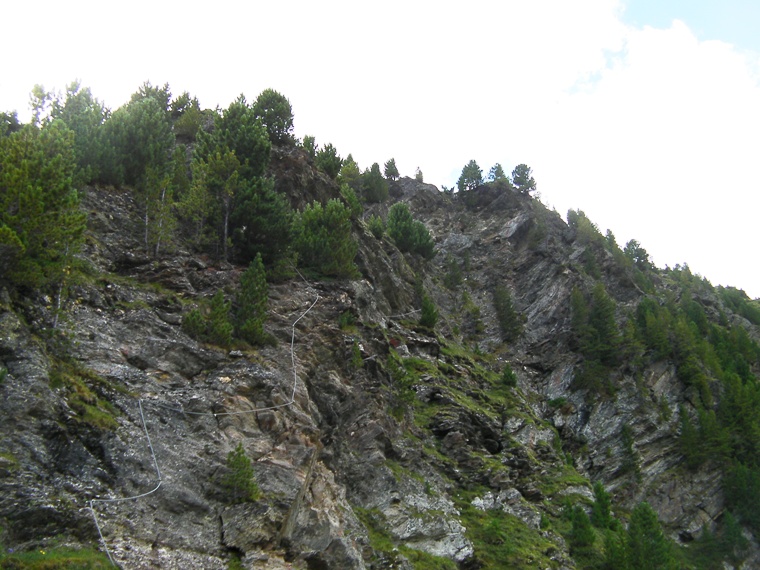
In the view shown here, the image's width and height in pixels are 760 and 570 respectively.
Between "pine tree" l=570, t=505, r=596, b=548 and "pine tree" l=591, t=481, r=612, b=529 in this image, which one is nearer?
"pine tree" l=570, t=505, r=596, b=548

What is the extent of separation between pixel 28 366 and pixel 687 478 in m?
51.1

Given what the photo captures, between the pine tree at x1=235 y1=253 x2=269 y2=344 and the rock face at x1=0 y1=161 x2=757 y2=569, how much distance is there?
1.07 m

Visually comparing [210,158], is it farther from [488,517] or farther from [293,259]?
[488,517]

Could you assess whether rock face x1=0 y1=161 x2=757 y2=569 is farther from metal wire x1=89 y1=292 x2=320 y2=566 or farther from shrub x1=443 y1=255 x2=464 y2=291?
shrub x1=443 y1=255 x2=464 y2=291

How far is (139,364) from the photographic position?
19422mm

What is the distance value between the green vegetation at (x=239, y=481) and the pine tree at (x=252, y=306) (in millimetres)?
7040

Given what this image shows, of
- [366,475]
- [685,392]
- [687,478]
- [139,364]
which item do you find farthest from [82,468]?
[685,392]

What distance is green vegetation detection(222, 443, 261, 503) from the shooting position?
55.7 feet

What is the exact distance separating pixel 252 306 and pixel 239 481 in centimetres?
878

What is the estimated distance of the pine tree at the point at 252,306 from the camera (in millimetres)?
23672

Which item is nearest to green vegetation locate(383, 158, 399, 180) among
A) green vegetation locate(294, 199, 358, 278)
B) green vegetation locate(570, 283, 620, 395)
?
green vegetation locate(570, 283, 620, 395)

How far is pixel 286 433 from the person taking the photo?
20.8 meters

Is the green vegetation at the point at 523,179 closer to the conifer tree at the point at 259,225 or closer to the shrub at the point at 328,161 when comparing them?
the shrub at the point at 328,161

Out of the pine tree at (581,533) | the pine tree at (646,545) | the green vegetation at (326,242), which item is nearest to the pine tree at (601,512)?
the pine tree at (646,545)
